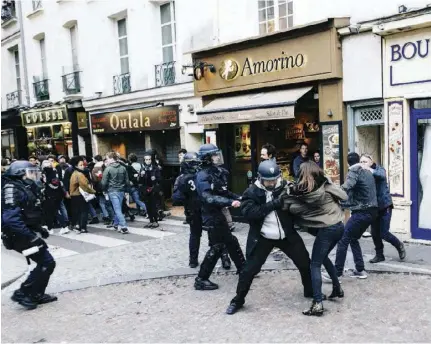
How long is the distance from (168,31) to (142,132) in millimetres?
3231

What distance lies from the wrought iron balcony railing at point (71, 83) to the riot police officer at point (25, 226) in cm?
1183

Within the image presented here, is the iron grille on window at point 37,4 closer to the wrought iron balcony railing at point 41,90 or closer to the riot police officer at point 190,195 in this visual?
the wrought iron balcony railing at point 41,90

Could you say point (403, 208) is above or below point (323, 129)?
below

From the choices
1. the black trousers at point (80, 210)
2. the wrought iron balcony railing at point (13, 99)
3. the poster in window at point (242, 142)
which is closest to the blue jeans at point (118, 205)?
the black trousers at point (80, 210)

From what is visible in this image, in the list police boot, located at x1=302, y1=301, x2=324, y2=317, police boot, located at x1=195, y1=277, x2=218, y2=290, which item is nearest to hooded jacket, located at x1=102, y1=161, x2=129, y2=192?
police boot, located at x1=195, y1=277, x2=218, y2=290

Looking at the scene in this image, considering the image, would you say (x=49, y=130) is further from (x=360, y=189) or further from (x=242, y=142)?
(x=360, y=189)

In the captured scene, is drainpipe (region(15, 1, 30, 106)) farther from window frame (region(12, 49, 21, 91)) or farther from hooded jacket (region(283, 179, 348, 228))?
hooded jacket (region(283, 179, 348, 228))

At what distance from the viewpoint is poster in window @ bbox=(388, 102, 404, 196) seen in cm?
844

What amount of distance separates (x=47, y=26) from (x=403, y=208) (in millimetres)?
15039

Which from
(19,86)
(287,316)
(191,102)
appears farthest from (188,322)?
(19,86)

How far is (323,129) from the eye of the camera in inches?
380

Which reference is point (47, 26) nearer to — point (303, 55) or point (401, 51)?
point (303, 55)

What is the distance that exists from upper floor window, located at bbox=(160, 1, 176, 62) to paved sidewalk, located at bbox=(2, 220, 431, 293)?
619 centimetres

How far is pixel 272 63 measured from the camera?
10445 mm
